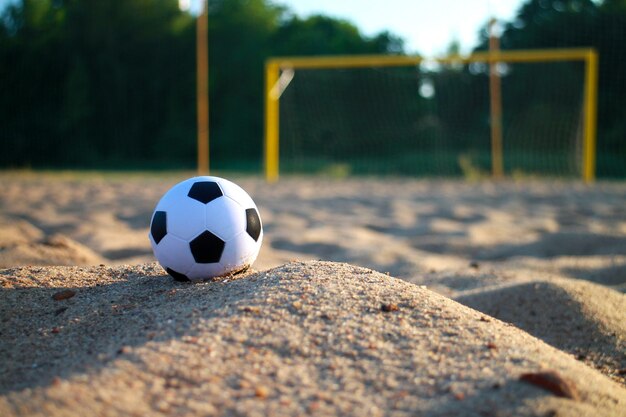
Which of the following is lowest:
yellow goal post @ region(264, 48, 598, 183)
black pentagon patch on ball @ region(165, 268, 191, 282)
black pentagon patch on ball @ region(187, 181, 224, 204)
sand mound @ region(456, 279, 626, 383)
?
sand mound @ region(456, 279, 626, 383)

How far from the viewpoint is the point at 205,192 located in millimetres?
2775

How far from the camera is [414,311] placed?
88.4 inches

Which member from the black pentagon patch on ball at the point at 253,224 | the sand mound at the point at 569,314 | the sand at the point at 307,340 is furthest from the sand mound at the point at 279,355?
the sand mound at the point at 569,314

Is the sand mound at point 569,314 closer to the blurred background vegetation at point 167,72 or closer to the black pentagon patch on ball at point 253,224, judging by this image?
the black pentagon patch on ball at point 253,224

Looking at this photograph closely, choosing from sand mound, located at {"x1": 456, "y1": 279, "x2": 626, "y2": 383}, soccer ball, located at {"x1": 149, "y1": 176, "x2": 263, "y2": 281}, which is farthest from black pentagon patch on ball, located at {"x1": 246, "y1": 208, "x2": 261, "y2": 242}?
sand mound, located at {"x1": 456, "y1": 279, "x2": 626, "y2": 383}

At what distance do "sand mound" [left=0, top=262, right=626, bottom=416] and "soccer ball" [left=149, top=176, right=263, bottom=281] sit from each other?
12cm

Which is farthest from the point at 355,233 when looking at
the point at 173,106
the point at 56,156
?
the point at 173,106

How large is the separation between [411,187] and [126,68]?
1331cm

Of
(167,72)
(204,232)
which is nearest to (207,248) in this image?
(204,232)

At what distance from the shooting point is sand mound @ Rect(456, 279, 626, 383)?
2.64 metres

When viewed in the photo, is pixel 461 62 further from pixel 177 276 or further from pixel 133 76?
pixel 133 76

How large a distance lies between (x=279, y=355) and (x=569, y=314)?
1.64m

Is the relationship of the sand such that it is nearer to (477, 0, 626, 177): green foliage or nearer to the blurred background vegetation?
(477, 0, 626, 177): green foliage

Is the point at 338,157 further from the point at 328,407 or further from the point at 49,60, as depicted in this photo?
the point at 328,407
